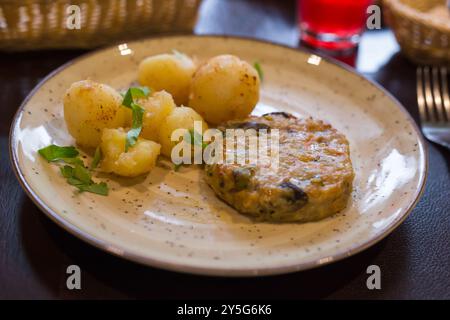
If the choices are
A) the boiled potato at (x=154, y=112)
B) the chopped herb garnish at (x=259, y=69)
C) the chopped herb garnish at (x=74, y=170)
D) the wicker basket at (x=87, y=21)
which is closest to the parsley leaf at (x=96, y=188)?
the chopped herb garnish at (x=74, y=170)

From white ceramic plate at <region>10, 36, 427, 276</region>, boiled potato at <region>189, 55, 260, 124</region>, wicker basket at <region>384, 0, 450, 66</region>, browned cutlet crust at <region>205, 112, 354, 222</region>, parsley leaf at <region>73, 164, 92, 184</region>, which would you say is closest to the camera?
white ceramic plate at <region>10, 36, 427, 276</region>

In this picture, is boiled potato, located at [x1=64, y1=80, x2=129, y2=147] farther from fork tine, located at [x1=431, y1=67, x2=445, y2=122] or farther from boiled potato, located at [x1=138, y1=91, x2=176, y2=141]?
fork tine, located at [x1=431, y1=67, x2=445, y2=122]

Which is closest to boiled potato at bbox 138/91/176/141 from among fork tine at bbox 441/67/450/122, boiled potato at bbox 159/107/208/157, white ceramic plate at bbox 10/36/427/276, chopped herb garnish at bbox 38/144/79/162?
boiled potato at bbox 159/107/208/157

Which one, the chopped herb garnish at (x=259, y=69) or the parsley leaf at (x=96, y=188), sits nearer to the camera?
the parsley leaf at (x=96, y=188)

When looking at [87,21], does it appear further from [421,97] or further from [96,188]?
[421,97]

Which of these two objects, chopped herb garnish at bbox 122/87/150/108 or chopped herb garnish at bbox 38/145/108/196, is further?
chopped herb garnish at bbox 122/87/150/108

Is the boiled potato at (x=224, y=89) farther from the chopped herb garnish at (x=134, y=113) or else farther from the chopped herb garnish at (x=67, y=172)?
the chopped herb garnish at (x=67, y=172)

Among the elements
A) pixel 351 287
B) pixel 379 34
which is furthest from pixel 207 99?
pixel 379 34
